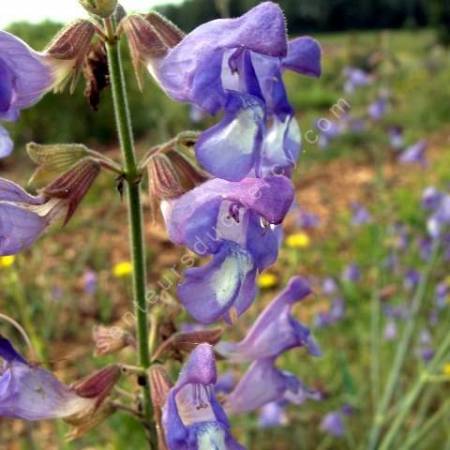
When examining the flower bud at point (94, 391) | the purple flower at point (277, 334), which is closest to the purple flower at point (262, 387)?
the purple flower at point (277, 334)

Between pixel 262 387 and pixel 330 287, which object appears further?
pixel 330 287

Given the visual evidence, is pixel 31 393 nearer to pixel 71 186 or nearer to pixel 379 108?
pixel 71 186

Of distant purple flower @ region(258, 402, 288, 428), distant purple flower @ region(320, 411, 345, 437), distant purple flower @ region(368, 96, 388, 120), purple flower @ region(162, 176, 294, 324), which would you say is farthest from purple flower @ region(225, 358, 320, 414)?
distant purple flower @ region(368, 96, 388, 120)

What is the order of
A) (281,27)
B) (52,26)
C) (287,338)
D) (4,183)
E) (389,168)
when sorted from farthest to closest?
(52,26), (389,168), (287,338), (4,183), (281,27)

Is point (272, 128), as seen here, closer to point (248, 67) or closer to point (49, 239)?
point (248, 67)

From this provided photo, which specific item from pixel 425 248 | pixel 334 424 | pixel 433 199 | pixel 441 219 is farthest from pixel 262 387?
pixel 425 248

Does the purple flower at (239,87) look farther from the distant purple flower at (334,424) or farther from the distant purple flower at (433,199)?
the distant purple flower at (433,199)

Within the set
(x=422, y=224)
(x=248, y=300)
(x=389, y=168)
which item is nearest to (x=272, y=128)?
(x=248, y=300)
